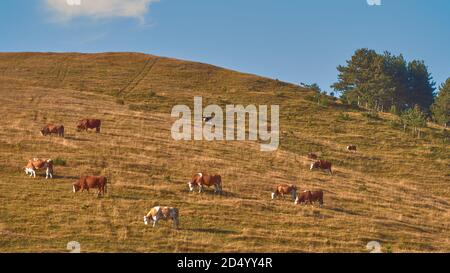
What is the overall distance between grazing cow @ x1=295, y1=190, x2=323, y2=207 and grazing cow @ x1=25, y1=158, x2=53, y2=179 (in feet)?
42.8

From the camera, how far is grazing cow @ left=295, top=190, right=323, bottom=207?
29.6 metres

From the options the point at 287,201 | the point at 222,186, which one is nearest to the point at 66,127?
the point at 222,186

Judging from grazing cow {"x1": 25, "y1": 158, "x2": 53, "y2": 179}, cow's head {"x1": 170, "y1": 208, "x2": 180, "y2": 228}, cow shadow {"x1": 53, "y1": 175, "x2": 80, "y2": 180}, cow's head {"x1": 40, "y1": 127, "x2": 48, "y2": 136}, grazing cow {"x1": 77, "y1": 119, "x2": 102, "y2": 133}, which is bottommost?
cow's head {"x1": 170, "y1": 208, "x2": 180, "y2": 228}

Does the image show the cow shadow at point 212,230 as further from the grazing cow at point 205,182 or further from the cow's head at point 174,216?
the grazing cow at point 205,182

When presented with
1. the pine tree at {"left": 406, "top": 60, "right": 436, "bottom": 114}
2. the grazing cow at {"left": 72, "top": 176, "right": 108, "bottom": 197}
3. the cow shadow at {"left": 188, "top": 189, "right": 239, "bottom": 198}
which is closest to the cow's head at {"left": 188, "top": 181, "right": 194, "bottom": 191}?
the cow shadow at {"left": 188, "top": 189, "right": 239, "bottom": 198}

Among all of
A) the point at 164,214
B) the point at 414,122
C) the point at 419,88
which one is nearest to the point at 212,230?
the point at 164,214

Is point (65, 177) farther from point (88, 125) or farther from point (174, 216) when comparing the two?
point (88, 125)

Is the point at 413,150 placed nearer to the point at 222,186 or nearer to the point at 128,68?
the point at 222,186

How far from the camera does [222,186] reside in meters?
31.3

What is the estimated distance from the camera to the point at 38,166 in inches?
1192

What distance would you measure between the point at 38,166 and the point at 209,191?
30.2 feet

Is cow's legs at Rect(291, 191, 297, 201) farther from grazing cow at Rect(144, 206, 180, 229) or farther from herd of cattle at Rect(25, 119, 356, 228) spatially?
A: grazing cow at Rect(144, 206, 180, 229)

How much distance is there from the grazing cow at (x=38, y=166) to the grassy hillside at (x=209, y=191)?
0.70 m

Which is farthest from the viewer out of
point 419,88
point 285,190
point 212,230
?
point 419,88
